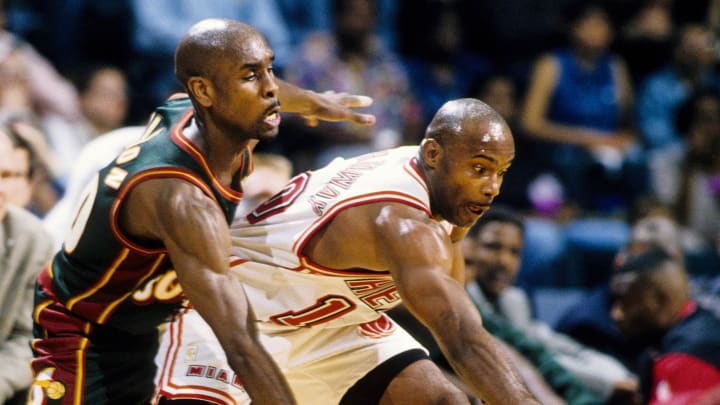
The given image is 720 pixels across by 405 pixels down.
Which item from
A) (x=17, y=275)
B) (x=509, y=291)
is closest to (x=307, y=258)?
(x=17, y=275)

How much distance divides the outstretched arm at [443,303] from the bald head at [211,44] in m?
0.72

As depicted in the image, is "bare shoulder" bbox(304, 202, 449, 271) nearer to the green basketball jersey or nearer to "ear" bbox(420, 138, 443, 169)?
"ear" bbox(420, 138, 443, 169)

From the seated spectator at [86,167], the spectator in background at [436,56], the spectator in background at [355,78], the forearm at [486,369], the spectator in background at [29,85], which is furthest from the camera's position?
the spectator in background at [436,56]

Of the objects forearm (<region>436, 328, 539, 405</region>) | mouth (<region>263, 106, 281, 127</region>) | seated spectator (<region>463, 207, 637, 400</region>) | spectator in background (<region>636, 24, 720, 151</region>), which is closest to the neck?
mouth (<region>263, 106, 281, 127</region>)

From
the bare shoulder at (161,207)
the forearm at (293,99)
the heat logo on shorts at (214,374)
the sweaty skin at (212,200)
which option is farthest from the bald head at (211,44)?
the heat logo on shorts at (214,374)

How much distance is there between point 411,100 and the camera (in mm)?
8367

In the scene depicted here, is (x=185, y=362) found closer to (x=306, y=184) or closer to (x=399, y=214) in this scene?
(x=306, y=184)

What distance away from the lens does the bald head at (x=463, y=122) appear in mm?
3553

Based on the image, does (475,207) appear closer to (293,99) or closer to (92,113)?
(293,99)

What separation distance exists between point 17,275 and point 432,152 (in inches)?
77.7

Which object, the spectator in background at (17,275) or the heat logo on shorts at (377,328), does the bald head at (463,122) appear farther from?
the spectator in background at (17,275)

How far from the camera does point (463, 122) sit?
11.7 feet

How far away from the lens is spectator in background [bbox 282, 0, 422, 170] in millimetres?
7816

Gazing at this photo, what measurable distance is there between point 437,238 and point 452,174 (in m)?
0.32
